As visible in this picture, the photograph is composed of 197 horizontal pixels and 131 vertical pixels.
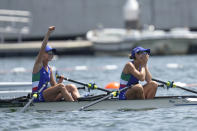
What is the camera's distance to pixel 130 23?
123 ft

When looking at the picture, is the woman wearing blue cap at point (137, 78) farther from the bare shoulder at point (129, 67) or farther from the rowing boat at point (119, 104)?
the rowing boat at point (119, 104)

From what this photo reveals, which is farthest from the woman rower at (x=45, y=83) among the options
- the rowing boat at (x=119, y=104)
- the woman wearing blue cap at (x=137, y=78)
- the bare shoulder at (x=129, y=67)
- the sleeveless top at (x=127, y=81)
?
the bare shoulder at (x=129, y=67)

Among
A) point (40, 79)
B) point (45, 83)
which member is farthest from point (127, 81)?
point (40, 79)

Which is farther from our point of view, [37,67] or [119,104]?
[119,104]

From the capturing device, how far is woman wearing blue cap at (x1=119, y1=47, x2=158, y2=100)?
42.2ft

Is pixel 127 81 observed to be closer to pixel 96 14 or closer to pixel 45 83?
pixel 45 83

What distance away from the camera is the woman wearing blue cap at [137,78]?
12.9 m

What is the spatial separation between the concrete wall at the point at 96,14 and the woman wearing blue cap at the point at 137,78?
2876cm

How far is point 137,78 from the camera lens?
12961 millimetres

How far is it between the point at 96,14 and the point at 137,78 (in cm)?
2941

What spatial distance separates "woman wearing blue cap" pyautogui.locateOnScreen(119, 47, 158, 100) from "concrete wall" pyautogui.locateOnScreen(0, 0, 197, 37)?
28758 millimetres

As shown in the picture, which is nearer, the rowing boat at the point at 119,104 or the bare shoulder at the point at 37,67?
the bare shoulder at the point at 37,67

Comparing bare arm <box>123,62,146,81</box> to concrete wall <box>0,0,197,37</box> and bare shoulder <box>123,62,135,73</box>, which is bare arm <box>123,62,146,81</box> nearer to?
bare shoulder <box>123,62,135,73</box>

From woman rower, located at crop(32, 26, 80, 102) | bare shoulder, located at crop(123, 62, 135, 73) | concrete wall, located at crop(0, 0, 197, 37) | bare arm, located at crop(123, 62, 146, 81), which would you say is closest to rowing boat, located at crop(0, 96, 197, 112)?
woman rower, located at crop(32, 26, 80, 102)
